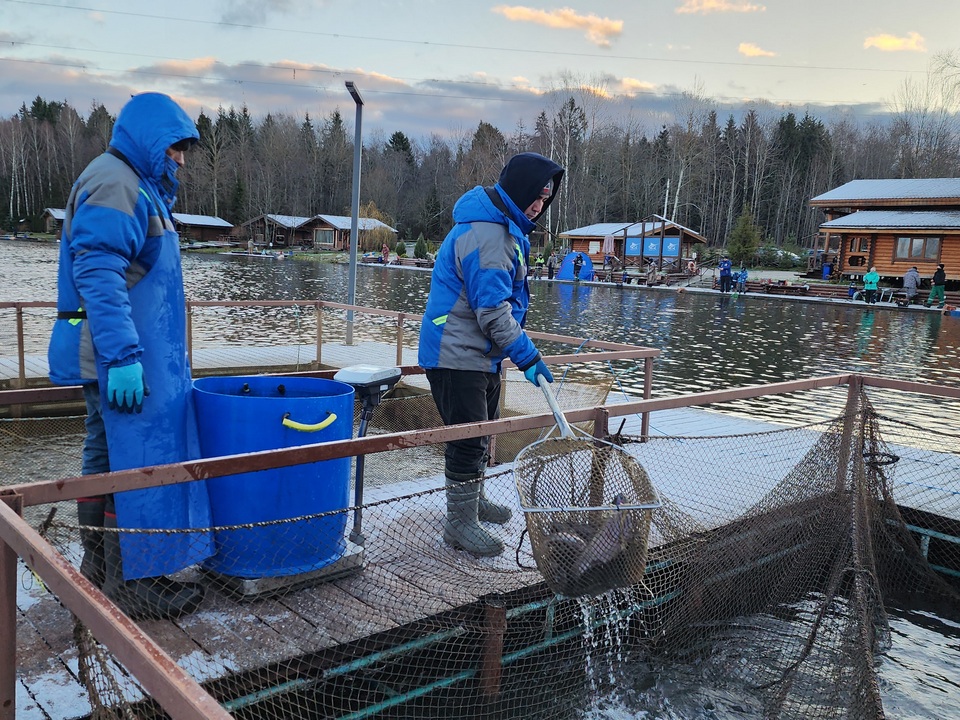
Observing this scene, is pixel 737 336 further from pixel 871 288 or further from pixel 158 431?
pixel 158 431

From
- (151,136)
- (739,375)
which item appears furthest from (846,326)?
(151,136)

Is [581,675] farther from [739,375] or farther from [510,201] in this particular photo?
[739,375]

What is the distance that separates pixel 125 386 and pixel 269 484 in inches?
28.1

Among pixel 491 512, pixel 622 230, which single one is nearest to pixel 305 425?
pixel 491 512

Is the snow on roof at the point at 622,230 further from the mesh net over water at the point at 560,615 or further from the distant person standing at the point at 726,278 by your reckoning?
the mesh net over water at the point at 560,615

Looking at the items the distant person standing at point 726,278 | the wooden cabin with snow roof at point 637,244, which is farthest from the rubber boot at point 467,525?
the wooden cabin with snow roof at point 637,244

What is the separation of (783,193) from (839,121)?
62.3 ft

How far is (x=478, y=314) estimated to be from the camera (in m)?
3.55

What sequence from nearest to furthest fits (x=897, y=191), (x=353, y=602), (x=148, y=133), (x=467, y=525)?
(x=148, y=133) < (x=353, y=602) < (x=467, y=525) < (x=897, y=191)

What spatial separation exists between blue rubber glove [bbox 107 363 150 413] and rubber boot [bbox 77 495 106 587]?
0.42 m

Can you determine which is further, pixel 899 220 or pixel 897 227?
pixel 899 220

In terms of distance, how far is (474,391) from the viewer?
3.80 m

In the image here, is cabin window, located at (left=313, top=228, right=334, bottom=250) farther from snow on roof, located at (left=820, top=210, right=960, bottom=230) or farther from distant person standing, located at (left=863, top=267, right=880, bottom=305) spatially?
distant person standing, located at (left=863, top=267, right=880, bottom=305)

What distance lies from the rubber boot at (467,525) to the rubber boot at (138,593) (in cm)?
131
